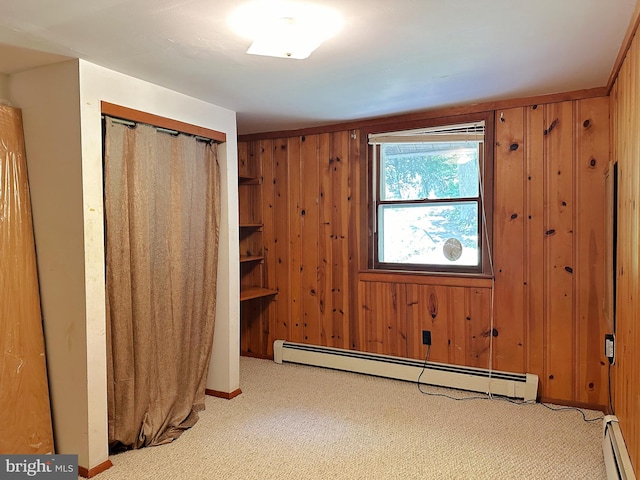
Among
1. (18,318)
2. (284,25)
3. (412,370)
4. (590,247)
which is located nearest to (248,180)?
(412,370)

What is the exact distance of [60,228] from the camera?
8.05 feet

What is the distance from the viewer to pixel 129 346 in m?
2.68

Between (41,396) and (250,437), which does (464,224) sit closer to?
(250,437)

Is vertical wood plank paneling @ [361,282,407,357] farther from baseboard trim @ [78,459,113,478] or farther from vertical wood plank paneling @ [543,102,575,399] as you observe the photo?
baseboard trim @ [78,459,113,478]

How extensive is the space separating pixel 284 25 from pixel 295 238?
254cm

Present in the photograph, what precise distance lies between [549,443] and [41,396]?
292cm

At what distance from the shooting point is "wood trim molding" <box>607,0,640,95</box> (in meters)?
1.90

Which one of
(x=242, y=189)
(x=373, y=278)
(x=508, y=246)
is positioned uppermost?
(x=242, y=189)

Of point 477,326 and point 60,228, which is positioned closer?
point 60,228

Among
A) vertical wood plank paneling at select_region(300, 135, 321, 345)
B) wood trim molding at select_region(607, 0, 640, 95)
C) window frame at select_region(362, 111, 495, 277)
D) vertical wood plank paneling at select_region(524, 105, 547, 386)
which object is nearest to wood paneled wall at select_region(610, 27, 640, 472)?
wood trim molding at select_region(607, 0, 640, 95)

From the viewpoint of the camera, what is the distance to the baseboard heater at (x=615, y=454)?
1.98 meters

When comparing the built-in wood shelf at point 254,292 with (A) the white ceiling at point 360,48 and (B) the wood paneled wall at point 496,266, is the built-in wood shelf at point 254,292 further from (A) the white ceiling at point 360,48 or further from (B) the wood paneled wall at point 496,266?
(A) the white ceiling at point 360,48

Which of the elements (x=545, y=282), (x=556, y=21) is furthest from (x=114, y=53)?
(x=545, y=282)

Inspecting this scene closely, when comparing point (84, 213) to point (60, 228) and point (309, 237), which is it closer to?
point (60, 228)
